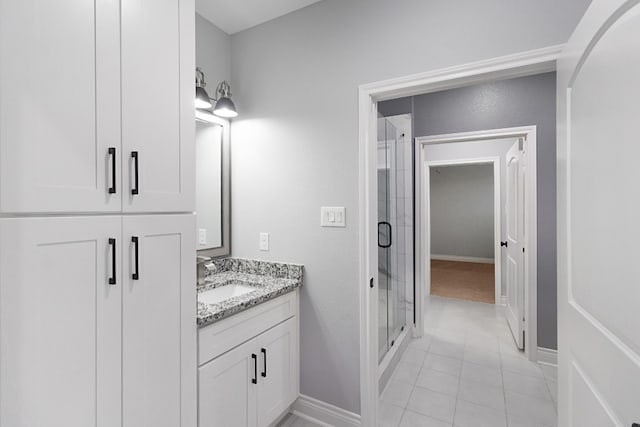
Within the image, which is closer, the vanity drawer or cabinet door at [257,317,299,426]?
the vanity drawer

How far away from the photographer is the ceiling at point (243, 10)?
6.15ft

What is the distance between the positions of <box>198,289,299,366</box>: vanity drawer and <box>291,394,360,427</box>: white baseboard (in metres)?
0.57

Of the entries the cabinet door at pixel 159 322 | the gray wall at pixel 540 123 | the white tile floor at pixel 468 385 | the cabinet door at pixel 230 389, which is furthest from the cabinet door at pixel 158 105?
the gray wall at pixel 540 123

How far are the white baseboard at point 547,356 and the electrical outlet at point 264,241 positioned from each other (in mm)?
2573

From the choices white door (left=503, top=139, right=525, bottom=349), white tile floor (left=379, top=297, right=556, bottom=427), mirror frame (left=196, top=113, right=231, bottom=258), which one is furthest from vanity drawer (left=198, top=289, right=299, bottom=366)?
white door (left=503, top=139, right=525, bottom=349)

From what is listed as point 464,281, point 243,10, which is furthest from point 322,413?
point 464,281

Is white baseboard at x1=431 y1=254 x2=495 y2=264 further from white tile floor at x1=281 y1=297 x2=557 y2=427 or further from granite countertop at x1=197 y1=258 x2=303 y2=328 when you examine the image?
granite countertop at x1=197 y1=258 x2=303 y2=328

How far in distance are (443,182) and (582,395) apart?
7.85 metres

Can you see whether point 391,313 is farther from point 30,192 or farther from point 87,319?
point 30,192

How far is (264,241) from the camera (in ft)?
6.81

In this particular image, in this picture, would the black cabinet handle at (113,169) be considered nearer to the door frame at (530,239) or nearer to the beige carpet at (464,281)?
the door frame at (530,239)

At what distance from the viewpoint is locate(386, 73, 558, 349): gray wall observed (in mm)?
2654

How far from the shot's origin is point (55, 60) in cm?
86

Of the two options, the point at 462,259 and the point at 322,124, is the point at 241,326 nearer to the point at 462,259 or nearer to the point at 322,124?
the point at 322,124
